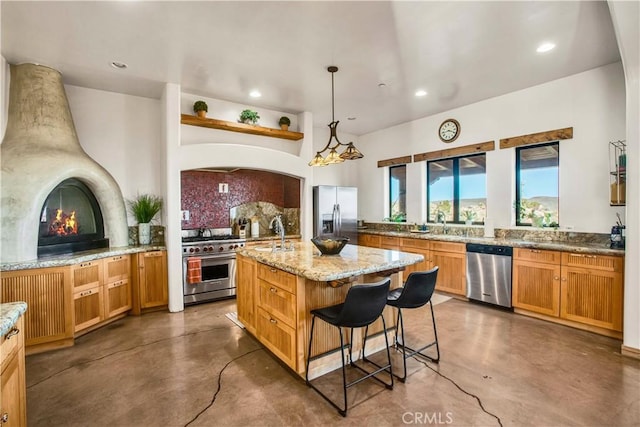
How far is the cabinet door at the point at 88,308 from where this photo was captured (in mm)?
3229

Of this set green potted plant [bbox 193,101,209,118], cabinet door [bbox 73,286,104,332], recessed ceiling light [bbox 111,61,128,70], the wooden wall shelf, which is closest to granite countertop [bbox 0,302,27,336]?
cabinet door [bbox 73,286,104,332]

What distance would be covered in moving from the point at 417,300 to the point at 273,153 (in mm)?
3297

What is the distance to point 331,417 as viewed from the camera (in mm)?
2018

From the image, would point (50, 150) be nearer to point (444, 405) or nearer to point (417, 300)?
point (417, 300)

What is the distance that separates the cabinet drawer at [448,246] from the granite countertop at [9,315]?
4582mm

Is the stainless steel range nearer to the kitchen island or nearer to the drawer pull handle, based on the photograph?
the kitchen island

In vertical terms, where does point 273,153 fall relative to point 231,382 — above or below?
above

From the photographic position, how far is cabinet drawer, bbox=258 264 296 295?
7.96ft

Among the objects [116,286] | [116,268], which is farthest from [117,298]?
[116,268]

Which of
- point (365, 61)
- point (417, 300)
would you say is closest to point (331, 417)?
point (417, 300)

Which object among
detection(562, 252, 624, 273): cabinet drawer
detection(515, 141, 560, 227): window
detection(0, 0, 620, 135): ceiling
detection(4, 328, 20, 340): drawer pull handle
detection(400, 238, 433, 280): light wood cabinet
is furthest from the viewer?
detection(400, 238, 433, 280): light wood cabinet

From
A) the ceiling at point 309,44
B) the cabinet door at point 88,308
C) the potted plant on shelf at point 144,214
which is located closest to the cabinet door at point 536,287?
the ceiling at point 309,44

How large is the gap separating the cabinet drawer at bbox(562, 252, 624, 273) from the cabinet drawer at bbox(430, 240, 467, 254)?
119 cm

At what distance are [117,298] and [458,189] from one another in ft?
17.2
